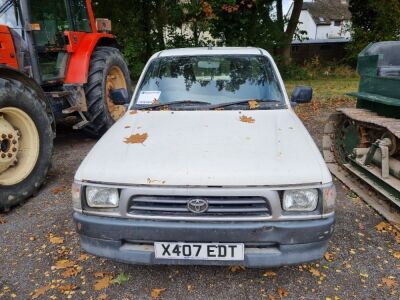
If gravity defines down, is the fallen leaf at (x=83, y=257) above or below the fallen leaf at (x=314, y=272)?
above

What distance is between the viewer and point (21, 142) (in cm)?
451

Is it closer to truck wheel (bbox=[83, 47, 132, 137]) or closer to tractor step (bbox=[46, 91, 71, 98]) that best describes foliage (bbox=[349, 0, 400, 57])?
truck wheel (bbox=[83, 47, 132, 137])

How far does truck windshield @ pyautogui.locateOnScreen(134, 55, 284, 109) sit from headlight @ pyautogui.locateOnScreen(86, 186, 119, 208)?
1396 millimetres

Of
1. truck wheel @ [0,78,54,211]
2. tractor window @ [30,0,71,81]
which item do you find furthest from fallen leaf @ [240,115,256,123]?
tractor window @ [30,0,71,81]

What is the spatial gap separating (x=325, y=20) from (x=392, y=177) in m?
60.3

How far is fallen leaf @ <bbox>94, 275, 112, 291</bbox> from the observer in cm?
306

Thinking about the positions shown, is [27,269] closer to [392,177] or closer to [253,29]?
[392,177]

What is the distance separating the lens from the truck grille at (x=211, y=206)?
260 centimetres

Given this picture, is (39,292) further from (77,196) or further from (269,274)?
(269,274)

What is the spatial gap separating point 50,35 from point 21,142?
84.4 inches

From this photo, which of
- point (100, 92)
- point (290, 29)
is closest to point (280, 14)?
point (290, 29)

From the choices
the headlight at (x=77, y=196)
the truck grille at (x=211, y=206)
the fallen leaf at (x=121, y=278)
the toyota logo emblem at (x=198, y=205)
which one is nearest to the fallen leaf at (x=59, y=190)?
the fallen leaf at (x=121, y=278)

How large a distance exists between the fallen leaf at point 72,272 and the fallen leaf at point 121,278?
1.15 feet

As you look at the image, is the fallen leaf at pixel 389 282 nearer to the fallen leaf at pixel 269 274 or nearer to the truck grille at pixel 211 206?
the fallen leaf at pixel 269 274
